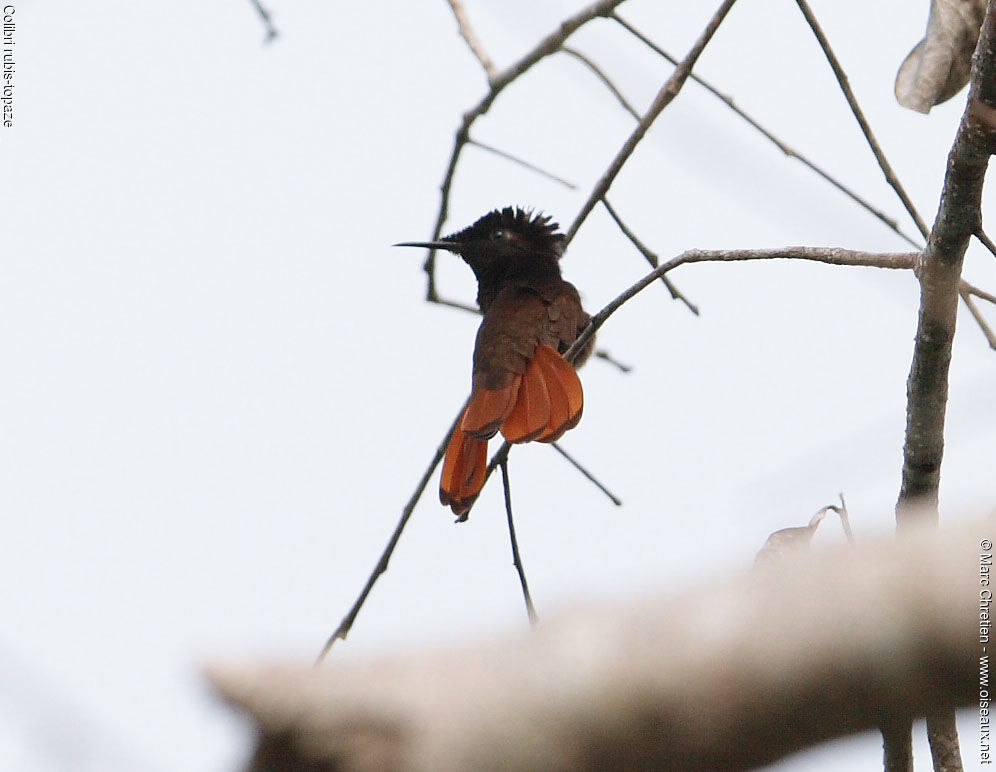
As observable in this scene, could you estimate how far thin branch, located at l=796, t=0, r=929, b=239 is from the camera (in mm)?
3148

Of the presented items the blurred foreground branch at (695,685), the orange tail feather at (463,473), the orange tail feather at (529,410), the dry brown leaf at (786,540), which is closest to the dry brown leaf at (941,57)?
the dry brown leaf at (786,540)

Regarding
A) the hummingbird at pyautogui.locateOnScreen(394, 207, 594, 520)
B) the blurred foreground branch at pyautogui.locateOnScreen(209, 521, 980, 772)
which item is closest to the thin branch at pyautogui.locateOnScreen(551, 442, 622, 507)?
the hummingbird at pyautogui.locateOnScreen(394, 207, 594, 520)

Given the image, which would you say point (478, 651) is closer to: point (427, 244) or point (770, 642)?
point (770, 642)

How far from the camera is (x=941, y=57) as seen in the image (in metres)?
2.95

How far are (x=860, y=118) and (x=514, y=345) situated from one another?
2049mm

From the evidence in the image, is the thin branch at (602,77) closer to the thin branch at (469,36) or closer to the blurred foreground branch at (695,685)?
the thin branch at (469,36)

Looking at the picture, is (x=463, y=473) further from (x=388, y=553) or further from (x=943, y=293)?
(x=943, y=293)

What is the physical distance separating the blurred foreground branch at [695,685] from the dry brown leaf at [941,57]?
2541mm

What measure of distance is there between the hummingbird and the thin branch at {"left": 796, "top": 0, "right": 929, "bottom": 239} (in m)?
1.08

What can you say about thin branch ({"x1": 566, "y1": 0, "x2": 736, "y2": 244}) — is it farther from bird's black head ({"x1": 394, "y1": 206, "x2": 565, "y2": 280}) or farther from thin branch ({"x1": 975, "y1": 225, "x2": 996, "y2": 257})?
bird's black head ({"x1": 394, "y1": 206, "x2": 565, "y2": 280})

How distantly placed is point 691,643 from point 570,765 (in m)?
0.11

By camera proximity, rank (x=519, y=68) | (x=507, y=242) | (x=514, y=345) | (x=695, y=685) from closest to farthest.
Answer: (x=695, y=685), (x=519, y=68), (x=514, y=345), (x=507, y=242)

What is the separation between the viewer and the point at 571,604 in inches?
31.1

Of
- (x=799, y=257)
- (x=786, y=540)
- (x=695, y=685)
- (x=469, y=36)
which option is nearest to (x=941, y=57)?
(x=799, y=257)
